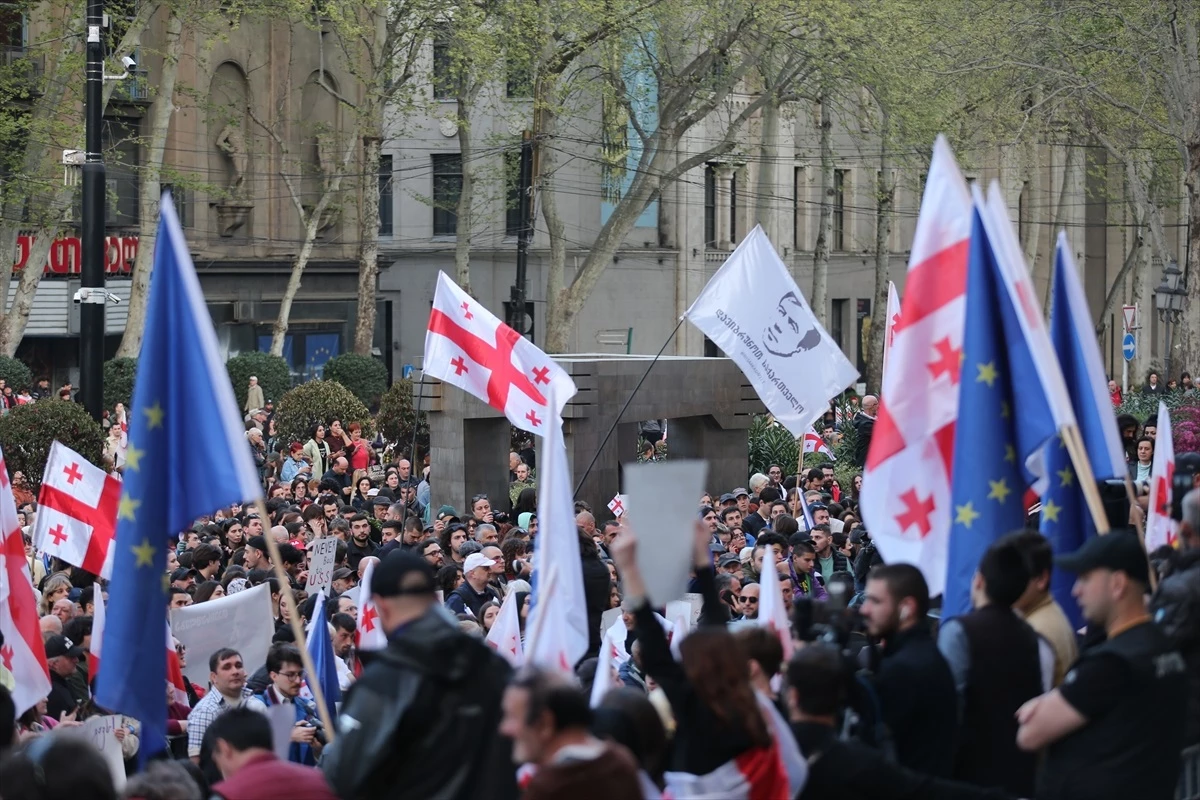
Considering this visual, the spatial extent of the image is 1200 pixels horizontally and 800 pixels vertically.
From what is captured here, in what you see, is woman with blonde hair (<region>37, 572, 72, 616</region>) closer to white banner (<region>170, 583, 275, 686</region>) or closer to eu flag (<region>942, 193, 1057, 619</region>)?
white banner (<region>170, 583, 275, 686</region>)

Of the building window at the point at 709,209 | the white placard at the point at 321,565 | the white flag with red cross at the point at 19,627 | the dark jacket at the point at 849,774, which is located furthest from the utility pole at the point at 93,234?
the building window at the point at 709,209

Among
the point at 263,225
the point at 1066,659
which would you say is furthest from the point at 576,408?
the point at 263,225

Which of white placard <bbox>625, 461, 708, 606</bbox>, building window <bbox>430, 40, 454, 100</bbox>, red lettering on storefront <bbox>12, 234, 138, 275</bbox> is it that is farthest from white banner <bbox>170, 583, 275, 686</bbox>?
building window <bbox>430, 40, 454, 100</bbox>

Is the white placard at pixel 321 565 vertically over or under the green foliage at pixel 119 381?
under

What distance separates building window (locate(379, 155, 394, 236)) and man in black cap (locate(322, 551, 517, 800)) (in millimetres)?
42823

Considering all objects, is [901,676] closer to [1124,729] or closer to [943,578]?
[1124,729]

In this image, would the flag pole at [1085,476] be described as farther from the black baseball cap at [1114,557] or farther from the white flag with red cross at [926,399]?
the black baseball cap at [1114,557]

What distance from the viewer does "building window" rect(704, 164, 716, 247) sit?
159 ft

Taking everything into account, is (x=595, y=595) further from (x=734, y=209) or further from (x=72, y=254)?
(x=734, y=209)

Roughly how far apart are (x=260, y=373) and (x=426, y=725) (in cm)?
3329

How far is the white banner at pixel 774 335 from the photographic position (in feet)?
44.4

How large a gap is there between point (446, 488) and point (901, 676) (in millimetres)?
14350

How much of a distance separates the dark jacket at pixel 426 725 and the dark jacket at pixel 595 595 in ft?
14.6

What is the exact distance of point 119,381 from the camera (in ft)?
107
